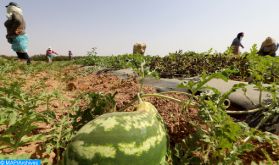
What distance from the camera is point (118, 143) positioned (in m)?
1.62

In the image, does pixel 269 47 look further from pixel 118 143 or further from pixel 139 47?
pixel 118 143

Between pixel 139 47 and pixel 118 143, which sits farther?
pixel 139 47

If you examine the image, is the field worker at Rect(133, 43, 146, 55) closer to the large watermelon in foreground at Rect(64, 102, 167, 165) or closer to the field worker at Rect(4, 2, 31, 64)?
the field worker at Rect(4, 2, 31, 64)

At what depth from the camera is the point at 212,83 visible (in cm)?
473

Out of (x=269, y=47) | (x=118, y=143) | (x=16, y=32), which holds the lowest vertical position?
(x=118, y=143)

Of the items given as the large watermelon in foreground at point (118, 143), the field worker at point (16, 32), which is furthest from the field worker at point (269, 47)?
the large watermelon in foreground at point (118, 143)

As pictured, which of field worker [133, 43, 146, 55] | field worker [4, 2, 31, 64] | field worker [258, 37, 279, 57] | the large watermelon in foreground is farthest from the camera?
field worker [133, 43, 146, 55]

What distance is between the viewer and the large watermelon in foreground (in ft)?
5.17

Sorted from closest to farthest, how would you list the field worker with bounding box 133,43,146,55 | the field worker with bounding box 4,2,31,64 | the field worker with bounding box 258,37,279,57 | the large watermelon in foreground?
the large watermelon in foreground
the field worker with bounding box 258,37,279,57
the field worker with bounding box 4,2,31,64
the field worker with bounding box 133,43,146,55

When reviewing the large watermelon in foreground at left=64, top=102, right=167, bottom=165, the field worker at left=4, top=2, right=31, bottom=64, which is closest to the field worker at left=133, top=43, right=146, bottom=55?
the field worker at left=4, top=2, right=31, bottom=64

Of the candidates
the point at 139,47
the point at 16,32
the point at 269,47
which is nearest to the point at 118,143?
the point at 269,47

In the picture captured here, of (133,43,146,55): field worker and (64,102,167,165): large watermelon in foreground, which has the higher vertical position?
(133,43,146,55): field worker

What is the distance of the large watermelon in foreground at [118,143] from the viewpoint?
1575mm

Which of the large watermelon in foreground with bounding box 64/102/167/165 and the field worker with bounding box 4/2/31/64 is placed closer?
the large watermelon in foreground with bounding box 64/102/167/165
